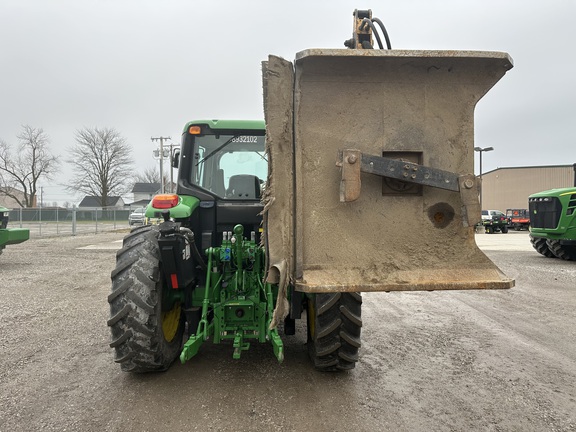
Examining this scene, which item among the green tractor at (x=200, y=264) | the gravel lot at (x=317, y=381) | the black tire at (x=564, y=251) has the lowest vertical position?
the gravel lot at (x=317, y=381)

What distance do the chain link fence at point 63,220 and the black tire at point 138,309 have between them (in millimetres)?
19577

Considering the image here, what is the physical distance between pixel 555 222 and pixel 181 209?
11164 mm

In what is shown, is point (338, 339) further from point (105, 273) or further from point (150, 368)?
point (105, 273)

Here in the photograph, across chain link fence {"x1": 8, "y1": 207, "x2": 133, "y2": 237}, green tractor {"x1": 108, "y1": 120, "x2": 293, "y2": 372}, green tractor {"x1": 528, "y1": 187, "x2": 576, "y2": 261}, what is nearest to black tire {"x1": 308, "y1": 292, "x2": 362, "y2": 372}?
green tractor {"x1": 108, "y1": 120, "x2": 293, "y2": 372}

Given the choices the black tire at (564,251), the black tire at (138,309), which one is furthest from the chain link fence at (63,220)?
the black tire at (564,251)

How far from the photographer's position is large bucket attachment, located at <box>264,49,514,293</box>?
104 inches

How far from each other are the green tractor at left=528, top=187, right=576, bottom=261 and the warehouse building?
37637 mm

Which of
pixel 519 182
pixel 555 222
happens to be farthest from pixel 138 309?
pixel 519 182

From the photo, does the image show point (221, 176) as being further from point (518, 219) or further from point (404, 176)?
point (518, 219)

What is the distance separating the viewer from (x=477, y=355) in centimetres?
411

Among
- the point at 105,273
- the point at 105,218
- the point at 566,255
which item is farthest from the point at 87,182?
the point at 566,255

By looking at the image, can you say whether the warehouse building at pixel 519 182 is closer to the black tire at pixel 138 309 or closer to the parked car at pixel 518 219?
the parked car at pixel 518 219

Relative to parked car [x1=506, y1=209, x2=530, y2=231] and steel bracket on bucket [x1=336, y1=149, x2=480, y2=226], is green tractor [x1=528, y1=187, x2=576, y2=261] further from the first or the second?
parked car [x1=506, y1=209, x2=530, y2=231]

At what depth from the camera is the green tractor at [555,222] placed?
10883 millimetres
